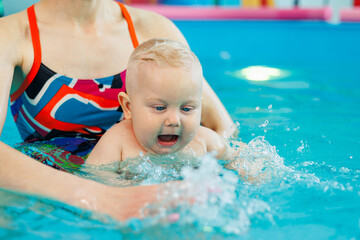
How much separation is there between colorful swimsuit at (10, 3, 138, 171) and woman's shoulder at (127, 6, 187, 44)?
0.23 ft

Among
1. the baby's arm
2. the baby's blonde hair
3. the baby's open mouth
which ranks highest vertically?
the baby's blonde hair

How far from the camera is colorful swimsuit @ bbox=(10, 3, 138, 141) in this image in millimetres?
1892

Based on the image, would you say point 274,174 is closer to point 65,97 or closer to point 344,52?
point 65,97

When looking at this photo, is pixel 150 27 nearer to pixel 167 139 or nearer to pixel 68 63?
pixel 68 63

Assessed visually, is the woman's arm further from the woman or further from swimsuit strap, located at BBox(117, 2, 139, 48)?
swimsuit strap, located at BBox(117, 2, 139, 48)

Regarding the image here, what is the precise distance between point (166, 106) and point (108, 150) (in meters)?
0.26

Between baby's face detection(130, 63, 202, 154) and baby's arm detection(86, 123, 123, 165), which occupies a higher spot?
baby's face detection(130, 63, 202, 154)

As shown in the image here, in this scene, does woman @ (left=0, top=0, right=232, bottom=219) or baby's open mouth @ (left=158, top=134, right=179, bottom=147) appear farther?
woman @ (left=0, top=0, right=232, bottom=219)

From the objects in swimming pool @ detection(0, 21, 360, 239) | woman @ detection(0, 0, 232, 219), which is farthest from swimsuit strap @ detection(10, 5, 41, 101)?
swimming pool @ detection(0, 21, 360, 239)

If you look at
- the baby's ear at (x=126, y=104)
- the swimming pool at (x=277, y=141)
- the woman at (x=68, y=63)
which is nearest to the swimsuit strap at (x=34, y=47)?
the woman at (x=68, y=63)

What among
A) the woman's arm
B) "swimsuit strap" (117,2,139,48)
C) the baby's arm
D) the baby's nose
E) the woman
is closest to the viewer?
the woman's arm

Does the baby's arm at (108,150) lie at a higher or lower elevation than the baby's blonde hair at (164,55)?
lower

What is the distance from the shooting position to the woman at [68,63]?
6.10ft

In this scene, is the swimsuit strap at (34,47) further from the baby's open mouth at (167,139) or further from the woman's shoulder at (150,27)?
the baby's open mouth at (167,139)
